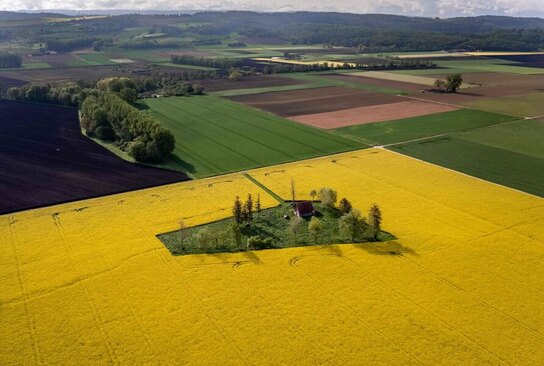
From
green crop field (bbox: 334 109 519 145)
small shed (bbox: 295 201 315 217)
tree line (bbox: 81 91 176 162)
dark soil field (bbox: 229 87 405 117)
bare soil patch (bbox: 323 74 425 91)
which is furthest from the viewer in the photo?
bare soil patch (bbox: 323 74 425 91)

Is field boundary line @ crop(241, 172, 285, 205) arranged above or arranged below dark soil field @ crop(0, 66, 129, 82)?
below

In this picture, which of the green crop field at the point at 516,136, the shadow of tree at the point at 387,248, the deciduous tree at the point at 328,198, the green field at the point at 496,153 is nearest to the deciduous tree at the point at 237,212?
the deciduous tree at the point at 328,198

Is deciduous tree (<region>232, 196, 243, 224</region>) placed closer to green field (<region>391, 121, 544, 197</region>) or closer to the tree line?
the tree line

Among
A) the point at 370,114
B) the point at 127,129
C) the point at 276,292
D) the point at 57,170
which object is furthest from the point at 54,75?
the point at 276,292

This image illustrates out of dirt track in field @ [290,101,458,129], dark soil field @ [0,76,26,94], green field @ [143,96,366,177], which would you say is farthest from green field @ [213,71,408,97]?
dark soil field @ [0,76,26,94]

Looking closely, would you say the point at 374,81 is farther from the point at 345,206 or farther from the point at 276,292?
the point at 276,292

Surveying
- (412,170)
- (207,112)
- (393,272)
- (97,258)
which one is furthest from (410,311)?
(207,112)
